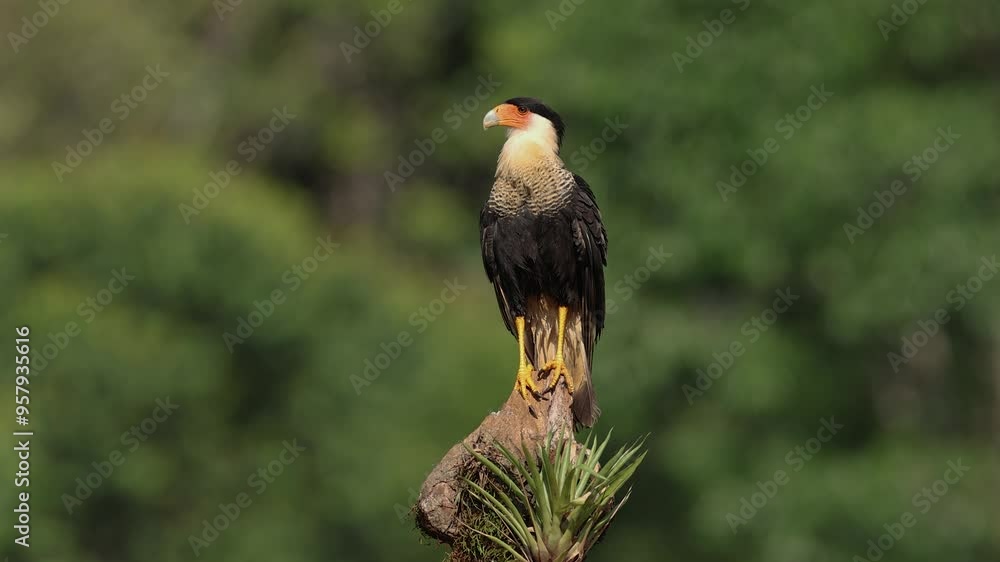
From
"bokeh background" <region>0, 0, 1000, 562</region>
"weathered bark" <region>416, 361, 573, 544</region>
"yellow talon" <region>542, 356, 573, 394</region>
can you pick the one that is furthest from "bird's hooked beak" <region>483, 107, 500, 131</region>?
"bokeh background" <region>0, 0, 1000, 562</region>

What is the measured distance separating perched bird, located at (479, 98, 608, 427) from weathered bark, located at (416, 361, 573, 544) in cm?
64

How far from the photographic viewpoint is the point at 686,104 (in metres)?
17.8

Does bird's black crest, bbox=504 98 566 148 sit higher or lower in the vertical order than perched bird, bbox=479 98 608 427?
higher

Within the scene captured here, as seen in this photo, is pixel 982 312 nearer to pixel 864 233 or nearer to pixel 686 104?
pixel 864 233

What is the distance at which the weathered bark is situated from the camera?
22.1 feet

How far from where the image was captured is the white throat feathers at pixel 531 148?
8.18 m

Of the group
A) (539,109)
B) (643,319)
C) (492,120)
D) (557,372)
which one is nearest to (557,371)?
(557,372)

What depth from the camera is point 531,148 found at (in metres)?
8.30

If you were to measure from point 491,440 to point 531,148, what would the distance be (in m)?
2.02

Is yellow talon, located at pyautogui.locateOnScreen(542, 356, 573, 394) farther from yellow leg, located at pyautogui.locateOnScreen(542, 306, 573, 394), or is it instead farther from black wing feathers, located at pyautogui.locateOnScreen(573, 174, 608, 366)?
black wing feathers, located at pyautogui.locateOnScreen(573, 174, 608, 366)

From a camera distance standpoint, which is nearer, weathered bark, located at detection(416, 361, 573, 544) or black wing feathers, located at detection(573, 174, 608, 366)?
weathered bark, located at detection(416, 361, 573, 544)

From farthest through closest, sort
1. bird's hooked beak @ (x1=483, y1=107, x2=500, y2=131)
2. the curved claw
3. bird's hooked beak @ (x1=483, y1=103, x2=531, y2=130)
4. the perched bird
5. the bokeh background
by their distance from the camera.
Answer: the bokeh background
bird's hooked beak @ (x1=483, y1=103, x2=531, y2=130)
bird's hooked beak @ (x1=483, y1=107, x2=500, y2=131)
the perched bird
the curved claw

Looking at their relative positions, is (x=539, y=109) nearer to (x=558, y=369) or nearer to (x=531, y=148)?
(x=531, y=148)

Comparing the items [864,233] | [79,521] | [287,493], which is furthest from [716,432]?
[79,521]
